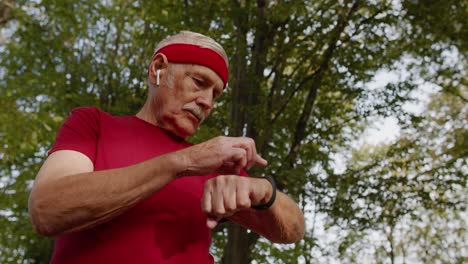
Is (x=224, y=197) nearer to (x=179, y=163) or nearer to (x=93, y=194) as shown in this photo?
(x=179, y=163)

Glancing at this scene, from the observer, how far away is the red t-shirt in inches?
63.0

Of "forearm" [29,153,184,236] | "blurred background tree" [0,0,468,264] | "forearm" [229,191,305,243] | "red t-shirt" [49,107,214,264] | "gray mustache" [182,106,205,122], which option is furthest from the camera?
"blurred background tree" [0,0,468,264]

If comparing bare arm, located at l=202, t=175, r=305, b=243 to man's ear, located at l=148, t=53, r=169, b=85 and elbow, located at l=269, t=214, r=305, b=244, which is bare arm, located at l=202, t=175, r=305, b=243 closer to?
elbow, located at l=269, t=214, r=305, b=244

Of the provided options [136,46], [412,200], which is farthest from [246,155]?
[136,46]

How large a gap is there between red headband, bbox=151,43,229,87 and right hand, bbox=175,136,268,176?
19.0 inches

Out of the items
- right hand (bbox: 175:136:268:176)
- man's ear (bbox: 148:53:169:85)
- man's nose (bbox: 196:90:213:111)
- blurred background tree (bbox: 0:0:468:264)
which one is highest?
blurred background tree (bbox: 0:0:468:264)

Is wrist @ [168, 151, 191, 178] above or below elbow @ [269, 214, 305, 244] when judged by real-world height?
above

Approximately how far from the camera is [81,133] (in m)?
1.69

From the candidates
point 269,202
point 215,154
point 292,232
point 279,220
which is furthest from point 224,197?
point 292,232

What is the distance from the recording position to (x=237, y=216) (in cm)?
195

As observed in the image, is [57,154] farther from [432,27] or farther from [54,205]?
[432,27]

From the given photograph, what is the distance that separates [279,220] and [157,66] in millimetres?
767

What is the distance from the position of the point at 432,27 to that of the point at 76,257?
8.94 m

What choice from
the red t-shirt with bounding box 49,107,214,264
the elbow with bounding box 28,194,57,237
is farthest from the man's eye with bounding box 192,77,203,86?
the elbow with bounding box 28,194,57,237
